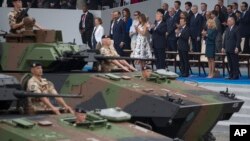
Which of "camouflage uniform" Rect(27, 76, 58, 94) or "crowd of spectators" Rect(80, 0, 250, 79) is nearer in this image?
"camouflage uniform" Rect(27, 76, 58, 94)

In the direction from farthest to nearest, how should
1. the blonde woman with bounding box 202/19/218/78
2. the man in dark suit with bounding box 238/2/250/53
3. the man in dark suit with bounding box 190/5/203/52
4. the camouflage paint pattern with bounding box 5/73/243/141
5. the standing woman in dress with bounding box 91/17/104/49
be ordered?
the standing woman in dress with bounding box 91/17/104/49, the man in dark suit with bounding box 190/5/203/52, the man in dark suit with bounding box 238/2/250/53, the blonde woman with bounding box 202/19/218/78, the camouflage paint pattern with bounding box 5/73/243/141

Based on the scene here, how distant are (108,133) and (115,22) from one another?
62.8 feet

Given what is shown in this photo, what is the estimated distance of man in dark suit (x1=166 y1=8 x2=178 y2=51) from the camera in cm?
3073

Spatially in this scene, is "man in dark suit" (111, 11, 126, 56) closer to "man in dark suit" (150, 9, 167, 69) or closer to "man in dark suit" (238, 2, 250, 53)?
"man in dark suit" (150, 9, 167, 69)

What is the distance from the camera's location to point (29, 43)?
776 inches

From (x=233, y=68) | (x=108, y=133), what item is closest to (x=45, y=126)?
(x=108, y=133)

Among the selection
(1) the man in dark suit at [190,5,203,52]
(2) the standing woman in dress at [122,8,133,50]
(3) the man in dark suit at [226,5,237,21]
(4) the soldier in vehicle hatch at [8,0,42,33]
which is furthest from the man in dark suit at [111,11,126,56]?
(4) the soldier in vehicle hatch at [8,0,42,33]

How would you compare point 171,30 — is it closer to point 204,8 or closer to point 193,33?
point 193,33

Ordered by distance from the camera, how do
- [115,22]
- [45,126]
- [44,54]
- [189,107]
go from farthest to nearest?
[115,22]
[44,54]
[189,107]
[45,126]

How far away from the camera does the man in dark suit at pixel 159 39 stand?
29.5 m

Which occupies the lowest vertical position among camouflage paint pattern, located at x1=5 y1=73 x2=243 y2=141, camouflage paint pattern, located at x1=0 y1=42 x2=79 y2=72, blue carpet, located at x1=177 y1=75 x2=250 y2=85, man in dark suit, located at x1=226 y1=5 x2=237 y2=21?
blue carpet, located at x1=177 y1=75 x2=250 y2=85

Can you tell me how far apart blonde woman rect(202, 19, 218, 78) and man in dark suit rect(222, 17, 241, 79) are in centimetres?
63

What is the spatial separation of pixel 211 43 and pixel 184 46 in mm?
1020

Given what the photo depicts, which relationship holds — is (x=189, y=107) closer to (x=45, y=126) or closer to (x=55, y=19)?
(x=45, y=126)
